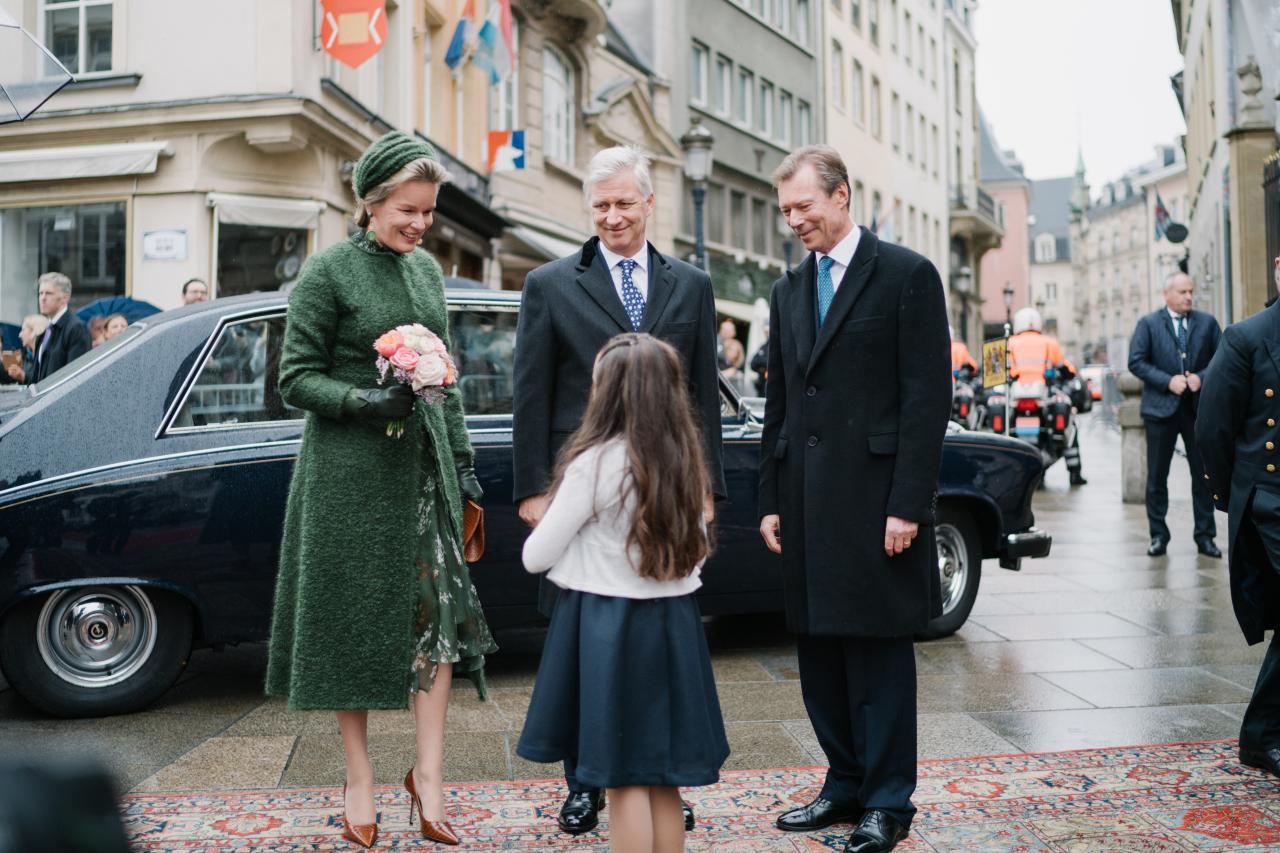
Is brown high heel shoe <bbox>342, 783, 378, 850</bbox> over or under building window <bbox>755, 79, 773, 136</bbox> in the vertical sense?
under

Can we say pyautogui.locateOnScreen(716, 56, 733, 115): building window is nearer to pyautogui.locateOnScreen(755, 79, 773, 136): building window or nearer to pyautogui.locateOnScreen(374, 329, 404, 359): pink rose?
pyautogui.locateOnScreen(755, 79, 773, 136): building window

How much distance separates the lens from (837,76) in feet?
154

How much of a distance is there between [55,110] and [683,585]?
14.2 metres

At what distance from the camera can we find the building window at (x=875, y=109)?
167 feet

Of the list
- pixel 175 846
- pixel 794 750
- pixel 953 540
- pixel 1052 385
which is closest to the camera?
pixel 175 846

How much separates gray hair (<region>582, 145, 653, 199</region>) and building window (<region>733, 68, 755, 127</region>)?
3558 centimetres

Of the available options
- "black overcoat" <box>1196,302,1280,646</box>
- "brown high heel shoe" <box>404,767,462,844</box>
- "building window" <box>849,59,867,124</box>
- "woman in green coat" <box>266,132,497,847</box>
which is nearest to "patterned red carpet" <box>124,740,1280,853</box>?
"brown high heel shoe" <box>404,767,462,844</box>

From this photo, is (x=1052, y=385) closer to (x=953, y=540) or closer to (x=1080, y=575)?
(x=1080, y=575)

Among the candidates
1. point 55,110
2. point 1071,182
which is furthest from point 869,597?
point 1071,182

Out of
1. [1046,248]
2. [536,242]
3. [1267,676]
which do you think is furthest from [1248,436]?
[1046,248]

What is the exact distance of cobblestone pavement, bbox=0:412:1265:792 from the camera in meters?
4.99

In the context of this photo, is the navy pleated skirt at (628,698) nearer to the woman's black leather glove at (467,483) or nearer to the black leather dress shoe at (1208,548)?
the woman's black leather glove at (467,483)

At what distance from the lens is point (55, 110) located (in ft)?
50.6

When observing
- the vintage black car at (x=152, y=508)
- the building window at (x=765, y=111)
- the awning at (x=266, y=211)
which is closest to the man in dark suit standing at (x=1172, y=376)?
the vintage black car at (x=152, y=508)
